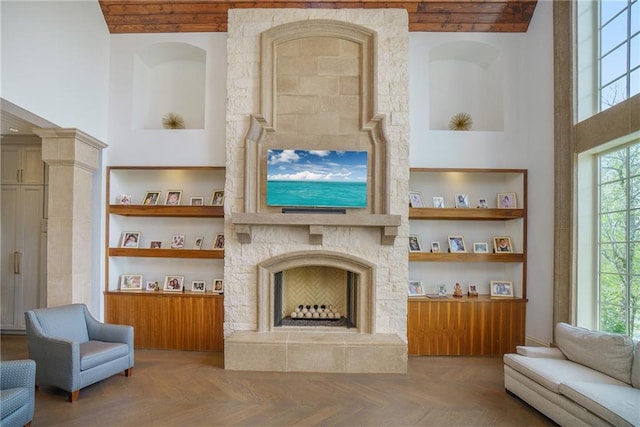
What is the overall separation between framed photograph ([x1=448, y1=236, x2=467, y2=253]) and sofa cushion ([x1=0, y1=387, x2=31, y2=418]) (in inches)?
185

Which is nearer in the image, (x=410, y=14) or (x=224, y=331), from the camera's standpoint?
(x=224, y=331)

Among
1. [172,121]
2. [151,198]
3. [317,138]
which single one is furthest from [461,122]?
[151,198]

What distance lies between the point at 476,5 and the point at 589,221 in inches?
121

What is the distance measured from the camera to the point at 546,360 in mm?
3422

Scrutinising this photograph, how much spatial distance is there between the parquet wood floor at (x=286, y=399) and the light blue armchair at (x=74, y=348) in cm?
17

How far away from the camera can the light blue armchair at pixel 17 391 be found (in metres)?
2.65

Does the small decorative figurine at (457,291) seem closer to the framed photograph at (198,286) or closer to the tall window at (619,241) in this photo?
the tall window at (619,241)

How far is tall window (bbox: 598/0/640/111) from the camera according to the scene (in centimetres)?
350

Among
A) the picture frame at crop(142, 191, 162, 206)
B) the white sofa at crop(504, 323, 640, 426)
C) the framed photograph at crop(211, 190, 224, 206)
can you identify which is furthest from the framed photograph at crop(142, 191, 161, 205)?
the white sofa at crop(504, 323, 640, 426)

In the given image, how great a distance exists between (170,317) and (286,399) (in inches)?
87.5

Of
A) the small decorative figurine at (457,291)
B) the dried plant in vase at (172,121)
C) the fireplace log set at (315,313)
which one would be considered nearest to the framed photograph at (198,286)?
the fireplace log set at (315,313)

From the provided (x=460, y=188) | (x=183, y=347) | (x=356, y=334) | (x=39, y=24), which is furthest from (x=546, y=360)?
(x=39, y=24)

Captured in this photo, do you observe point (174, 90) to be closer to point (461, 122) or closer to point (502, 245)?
point (461, 122)

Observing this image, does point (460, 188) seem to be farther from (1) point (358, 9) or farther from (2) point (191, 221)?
(2) point (191, 221)
